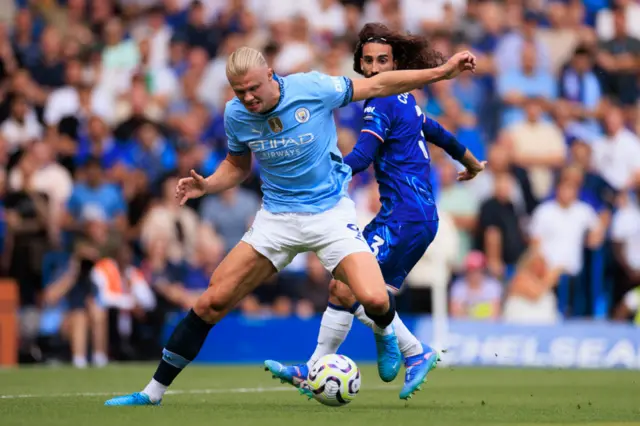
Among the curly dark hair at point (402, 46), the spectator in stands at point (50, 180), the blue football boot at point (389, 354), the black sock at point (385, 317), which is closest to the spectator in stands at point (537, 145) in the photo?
the spectator in stands at point (50, 180)

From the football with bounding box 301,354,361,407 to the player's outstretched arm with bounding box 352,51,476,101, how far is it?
5.94 ft

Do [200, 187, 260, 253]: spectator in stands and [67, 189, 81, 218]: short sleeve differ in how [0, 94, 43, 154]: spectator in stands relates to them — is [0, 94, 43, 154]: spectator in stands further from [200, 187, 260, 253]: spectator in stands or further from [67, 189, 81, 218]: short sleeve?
[200, 187, 260, 253]: spectator in stands

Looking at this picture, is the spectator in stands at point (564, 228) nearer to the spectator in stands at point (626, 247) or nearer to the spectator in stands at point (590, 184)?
the spectator in stands at point (626, 247)

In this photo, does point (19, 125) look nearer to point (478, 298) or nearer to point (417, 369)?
point (478, 298)

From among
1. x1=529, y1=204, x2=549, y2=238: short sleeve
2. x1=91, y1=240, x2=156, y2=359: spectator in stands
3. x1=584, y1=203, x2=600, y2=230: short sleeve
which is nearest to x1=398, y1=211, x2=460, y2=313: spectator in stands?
x1=529, y1=204, x2=549, y2=238: short sleeve

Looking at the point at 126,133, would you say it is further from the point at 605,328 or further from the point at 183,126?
the point at 605,328

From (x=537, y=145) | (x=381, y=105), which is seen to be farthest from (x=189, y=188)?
(x=537, y=145)

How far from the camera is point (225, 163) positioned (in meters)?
9.29

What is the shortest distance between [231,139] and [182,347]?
1.46 meters

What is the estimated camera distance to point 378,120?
9797 millimetres

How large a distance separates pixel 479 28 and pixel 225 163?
12.9 metres

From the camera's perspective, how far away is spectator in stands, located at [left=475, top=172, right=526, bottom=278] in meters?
18.1

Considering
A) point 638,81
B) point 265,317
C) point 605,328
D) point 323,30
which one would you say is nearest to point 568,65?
point 638,81

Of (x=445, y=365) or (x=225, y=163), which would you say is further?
(x=445, y=365)
